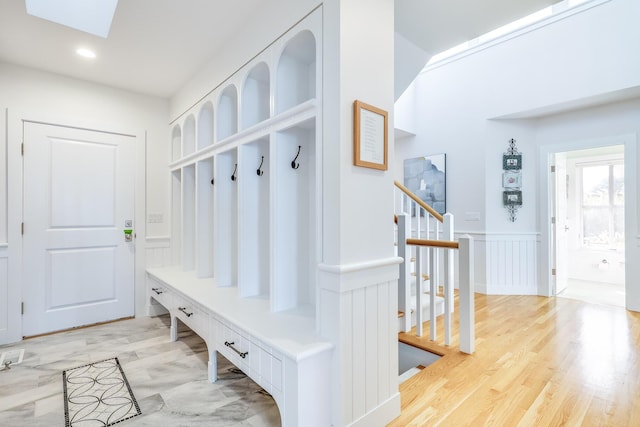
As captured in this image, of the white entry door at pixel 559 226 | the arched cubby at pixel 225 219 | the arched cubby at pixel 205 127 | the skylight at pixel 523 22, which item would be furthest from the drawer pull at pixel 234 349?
the white entry door at pixel 559 226

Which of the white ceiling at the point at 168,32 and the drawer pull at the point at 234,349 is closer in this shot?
the drawer pull at the point at 234,349

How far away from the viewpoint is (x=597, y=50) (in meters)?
3.61

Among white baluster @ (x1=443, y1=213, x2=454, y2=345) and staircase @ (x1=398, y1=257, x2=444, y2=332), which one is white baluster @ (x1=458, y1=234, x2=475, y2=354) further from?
staircase @ (x1=398, y1=257, x2=444, y2=332)

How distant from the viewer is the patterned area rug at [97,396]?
1.81 metres

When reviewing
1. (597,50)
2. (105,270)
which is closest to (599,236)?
(597,50)

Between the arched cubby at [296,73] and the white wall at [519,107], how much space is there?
3248 mm

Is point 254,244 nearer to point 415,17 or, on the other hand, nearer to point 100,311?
point 415,17

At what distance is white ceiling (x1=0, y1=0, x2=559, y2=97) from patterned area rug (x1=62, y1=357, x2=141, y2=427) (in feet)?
8.36

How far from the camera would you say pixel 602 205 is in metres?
5.59

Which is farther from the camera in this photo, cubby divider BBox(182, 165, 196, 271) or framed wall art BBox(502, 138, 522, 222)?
framed wall art BBox(502, 138, 522, 222)

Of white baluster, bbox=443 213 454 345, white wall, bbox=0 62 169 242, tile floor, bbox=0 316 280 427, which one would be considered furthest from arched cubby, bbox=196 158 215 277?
white baluster, bbox=443 213 454 345

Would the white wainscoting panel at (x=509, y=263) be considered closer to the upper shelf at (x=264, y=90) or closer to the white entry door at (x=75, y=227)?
the upper shelf at (x=264, y=90)

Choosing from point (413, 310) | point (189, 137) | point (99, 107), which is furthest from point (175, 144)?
point (413, 310)

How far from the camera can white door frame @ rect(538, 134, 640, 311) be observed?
A: 3.62 metres
